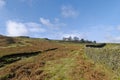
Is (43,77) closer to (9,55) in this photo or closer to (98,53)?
(98,53)

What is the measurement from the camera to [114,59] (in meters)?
28.9

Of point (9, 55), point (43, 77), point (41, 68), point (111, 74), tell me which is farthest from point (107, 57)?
point (9, 55)

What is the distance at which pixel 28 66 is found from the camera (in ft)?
147

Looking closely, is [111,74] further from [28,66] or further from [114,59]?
[28,66]

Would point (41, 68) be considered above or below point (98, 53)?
below

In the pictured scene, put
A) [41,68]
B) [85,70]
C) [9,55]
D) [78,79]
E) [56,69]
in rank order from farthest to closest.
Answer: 1. [9,55]
2. [41,68]
3. [56,69]
4. [85,70]
5. [78,79]

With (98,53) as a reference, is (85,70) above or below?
below

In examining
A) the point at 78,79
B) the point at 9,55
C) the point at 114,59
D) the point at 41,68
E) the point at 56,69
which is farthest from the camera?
the point at 9,55

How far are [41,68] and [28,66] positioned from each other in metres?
3.35

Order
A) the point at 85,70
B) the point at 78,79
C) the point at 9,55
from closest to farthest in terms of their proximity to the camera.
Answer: the point at 78,79 → the point at 85,70 → the point at 9,55

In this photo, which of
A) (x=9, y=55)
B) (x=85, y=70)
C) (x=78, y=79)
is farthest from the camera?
(x=9, y=55)

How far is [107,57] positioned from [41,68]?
48.7ft

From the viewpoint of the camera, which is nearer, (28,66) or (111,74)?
(111,74)

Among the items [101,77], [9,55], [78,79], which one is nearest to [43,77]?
[78,79]
